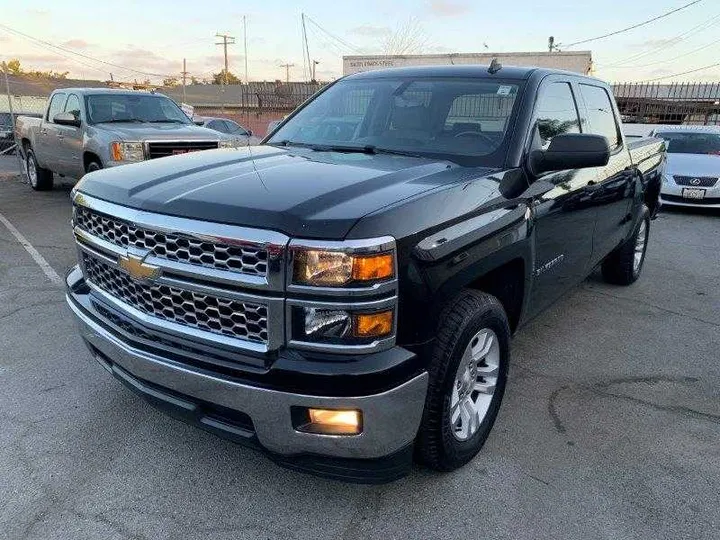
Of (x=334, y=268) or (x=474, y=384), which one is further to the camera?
(x=474, y=384)

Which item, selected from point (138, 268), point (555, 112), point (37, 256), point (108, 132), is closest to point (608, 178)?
point (555, 112)

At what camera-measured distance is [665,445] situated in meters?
3.07

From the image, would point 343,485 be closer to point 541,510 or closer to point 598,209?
point 541,510

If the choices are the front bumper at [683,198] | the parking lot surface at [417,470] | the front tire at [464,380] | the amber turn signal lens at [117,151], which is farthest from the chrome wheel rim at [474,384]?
the front bumper at [683,198]

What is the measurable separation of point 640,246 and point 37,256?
21.2 feet

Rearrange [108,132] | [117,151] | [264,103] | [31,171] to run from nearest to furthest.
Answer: [117,151], [108,132], [31,171], [264,103]

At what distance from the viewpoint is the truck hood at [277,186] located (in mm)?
2090

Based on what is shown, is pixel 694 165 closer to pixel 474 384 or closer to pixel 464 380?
pixel 474 384

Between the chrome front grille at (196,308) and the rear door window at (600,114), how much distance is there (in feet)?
9.99

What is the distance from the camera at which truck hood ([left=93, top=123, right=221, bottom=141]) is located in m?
8.11

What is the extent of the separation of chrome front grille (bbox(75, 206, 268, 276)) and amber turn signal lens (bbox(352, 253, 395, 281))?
324 mm

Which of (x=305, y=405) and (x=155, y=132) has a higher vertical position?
(x=155, y=132)

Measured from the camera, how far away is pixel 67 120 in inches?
351

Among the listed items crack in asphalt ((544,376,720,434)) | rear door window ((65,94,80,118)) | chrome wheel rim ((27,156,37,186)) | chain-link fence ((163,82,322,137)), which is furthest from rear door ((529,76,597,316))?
chain-link fence ((163,82,322,137))
